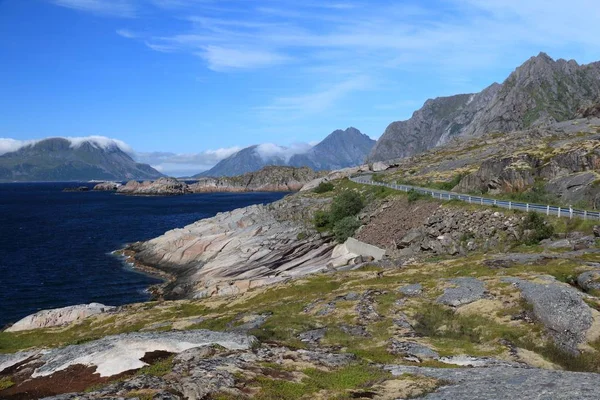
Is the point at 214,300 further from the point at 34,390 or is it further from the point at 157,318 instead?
the point at 34,390

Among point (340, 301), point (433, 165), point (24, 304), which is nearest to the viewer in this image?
point (340, 301)

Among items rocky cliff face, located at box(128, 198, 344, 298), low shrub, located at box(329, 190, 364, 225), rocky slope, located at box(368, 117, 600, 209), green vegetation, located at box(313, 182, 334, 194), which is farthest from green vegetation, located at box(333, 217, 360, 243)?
green vegetation, located at box(313, 182, 334, 194)

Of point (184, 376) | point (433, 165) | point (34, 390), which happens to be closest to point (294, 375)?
point (184, 376)

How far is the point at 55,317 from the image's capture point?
55469 millimetres

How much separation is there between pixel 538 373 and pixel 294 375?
1055 centimetres

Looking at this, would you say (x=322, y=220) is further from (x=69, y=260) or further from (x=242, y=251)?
(x=69, y=260)

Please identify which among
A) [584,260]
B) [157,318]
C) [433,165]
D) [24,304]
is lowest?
[24,304]

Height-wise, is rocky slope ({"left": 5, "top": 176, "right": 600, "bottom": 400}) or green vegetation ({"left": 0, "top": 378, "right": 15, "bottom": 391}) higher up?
rocky slope ({"left": 5, "top": 176, "right": 600, "bottom": 400})

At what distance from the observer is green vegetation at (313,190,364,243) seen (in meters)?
79.2

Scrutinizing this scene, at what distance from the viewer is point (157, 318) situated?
149ft

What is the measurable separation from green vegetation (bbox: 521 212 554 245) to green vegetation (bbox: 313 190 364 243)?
31508 millimetres

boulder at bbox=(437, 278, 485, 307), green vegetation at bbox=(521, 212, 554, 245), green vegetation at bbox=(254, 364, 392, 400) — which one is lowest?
green vegetation at bbox=(254, 364, 392, 400)

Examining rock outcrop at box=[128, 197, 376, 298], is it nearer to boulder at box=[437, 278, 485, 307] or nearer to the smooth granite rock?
boulder at box=[437, 278, 485, 307]

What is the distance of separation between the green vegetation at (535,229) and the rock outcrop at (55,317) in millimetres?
48544
